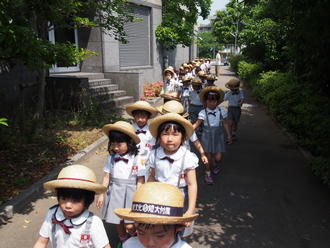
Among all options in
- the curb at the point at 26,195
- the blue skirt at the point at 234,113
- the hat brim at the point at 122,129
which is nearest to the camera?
the hat brim at the point at 122,129

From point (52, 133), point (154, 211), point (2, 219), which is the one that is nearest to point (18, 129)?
point (52, 133)

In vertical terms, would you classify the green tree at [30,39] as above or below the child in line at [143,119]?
above

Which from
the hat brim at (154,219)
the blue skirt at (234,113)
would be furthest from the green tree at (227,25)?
the hat brim at (154,219)

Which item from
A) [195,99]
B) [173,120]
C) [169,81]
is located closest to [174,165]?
[173,120]

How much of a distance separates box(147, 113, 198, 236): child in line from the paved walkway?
1246 mm

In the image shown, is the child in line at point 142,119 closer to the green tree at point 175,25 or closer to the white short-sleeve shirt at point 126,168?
the white short-sleeve shirt at point 126,168

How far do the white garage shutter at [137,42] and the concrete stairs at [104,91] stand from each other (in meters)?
2.83

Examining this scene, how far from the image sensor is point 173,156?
10.9 feet

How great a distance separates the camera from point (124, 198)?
362 centimetres

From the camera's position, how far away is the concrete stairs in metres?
12.6

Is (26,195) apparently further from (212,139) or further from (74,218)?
(212,139)

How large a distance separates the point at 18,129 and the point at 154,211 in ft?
23.0

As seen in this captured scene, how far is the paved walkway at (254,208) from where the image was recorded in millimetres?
4230

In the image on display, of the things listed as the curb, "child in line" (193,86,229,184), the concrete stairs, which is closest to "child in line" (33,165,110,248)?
the curb
